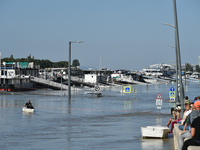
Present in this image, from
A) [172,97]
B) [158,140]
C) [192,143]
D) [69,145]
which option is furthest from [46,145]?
[172,97]

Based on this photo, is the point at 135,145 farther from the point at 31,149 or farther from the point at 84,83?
the point at 84,83

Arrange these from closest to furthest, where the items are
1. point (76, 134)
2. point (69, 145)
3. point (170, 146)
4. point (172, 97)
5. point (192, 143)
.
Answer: point (192, 143) < point (170, 146) < point (69, 145) < point (76, 134) < point (172, 97)

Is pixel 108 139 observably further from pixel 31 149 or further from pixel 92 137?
pixel 31 149

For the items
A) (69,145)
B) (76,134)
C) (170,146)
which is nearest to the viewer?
(170,146)

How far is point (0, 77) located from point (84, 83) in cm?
4505

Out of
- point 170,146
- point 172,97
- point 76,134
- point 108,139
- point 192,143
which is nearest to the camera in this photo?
point 192,143

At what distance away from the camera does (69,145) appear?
1931cm

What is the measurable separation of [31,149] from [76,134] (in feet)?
19.3

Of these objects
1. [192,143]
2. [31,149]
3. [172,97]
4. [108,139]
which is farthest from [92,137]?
[172,97]

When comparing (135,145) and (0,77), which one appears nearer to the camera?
(135,145)

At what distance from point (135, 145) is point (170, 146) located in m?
1.59

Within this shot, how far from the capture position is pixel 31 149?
18.1m

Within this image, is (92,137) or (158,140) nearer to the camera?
(158,140)

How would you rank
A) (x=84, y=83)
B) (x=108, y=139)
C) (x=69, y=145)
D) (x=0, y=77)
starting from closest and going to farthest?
(x=69, y=145)
(x=108, y=139)
(x=0, y=77)
(x=84, y=83)
